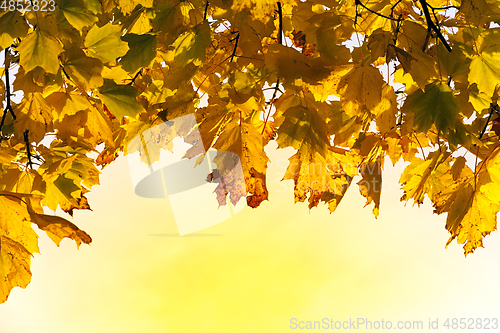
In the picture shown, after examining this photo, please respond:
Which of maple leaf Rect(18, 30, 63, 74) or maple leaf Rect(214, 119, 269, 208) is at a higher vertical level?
maple leaf Rect(18, 30, 63, 74)

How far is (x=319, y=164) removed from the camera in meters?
1.10

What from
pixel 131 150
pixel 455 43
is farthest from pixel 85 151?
pixel 455 43

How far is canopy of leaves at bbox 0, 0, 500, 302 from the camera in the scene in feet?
3.06

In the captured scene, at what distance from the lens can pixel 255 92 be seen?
101 centimetres

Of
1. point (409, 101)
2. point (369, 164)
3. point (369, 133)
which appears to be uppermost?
point (369, 133)

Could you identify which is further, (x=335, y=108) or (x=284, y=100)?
(x=335, y=108)

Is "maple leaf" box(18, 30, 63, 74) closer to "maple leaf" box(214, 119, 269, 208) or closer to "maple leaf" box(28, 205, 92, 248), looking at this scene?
"maple leaf" box(28, 205, 92, 248)

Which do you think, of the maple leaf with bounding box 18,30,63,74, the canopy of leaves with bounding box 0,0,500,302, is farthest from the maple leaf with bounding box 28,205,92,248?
the maple leaf with bounding box 18,30,63,74

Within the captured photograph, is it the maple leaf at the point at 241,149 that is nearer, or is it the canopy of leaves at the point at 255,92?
the canopy of leaves at the point at 255,92

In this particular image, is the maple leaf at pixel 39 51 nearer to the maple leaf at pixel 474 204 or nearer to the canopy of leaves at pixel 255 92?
the canopy of leaves at pixel 255 92

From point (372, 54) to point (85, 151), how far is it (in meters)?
1.07

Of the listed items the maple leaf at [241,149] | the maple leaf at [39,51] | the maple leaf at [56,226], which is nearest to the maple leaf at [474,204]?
the maple leaf at [241,149]

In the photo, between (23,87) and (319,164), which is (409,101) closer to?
(319,164)

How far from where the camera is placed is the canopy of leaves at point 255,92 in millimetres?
933
